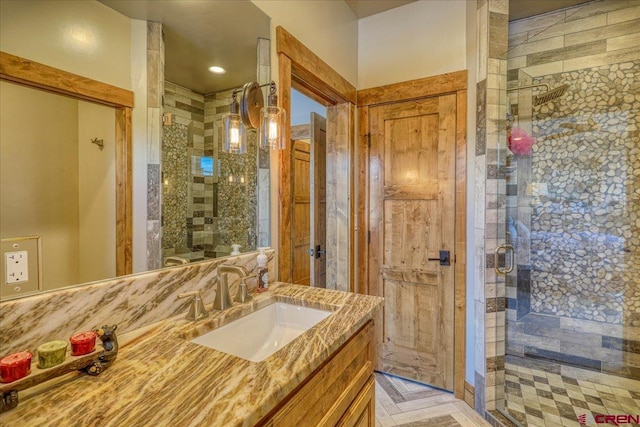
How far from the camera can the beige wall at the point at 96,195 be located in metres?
0.89

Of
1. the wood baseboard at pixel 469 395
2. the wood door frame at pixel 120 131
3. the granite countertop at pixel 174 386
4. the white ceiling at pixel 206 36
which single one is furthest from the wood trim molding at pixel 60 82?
the wood baseboard at pixel 469 395

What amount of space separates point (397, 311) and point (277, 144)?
1683 millimetres

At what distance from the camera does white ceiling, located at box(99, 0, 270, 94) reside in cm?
113

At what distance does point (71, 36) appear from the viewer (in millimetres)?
873

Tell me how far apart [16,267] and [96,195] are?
0.85ft

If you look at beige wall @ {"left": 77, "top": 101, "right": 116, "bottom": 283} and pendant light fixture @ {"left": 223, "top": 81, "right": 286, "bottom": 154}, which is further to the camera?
pendant light fixture @ {"left": 223, "top": 81, "right": 286, "bottom": 154}

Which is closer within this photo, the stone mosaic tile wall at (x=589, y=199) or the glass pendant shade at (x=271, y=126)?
Result: the glass pendant shade at (x=271, y=126)

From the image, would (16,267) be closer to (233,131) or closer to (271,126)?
(233,131)

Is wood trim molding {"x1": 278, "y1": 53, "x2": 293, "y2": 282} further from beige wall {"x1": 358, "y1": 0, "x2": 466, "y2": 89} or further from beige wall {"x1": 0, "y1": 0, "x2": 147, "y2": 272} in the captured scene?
beige wall {"x1": 358, "y1": 0, "x2": 466, "y2": 89}

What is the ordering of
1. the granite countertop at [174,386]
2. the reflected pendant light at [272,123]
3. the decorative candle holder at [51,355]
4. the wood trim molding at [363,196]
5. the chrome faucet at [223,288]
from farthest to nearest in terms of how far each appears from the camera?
1. the wood trim molding at [363,196]
2. the reflected pendant light at [272,123]
3. the chrome faucet at [223,288]
4. the decorative candle holder at [51,355]
5. the granite countertop at [174,386]

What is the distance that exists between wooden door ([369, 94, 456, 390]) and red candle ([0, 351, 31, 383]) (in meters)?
2.14

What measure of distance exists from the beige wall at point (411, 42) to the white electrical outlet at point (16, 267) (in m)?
2.38
